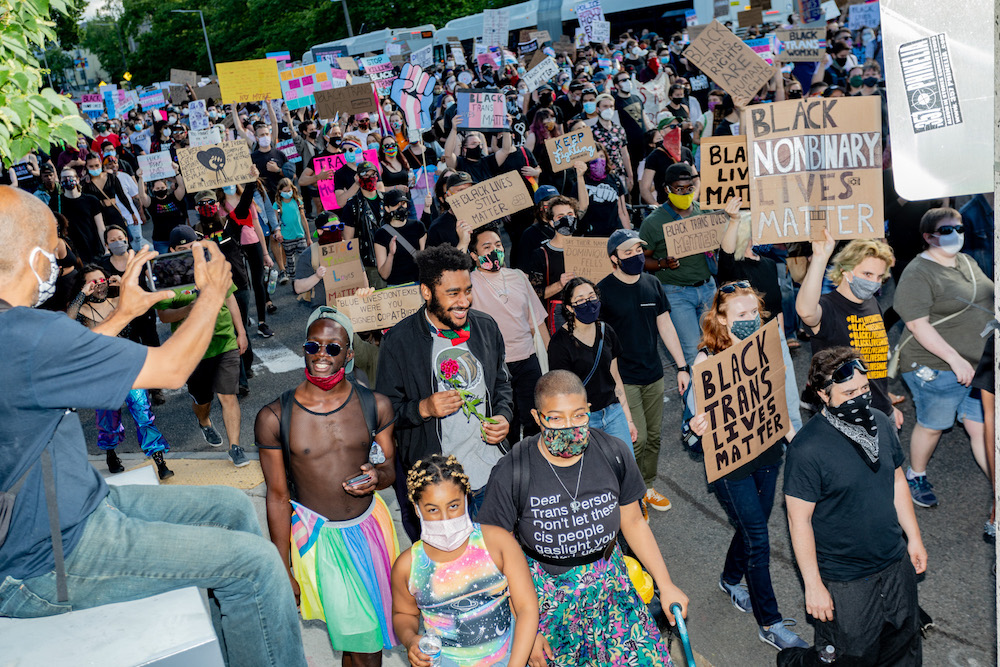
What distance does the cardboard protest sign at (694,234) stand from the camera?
7141 mm

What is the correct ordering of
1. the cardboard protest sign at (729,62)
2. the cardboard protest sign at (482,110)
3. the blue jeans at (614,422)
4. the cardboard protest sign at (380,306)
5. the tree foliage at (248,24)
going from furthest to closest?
the tree foliage at (248,24)
the cardboard protest sign at (482,110)
the cardboard protest sign at (729,62)
the cardboard protest sign at (380,306)
the blue jeans at (614,422)

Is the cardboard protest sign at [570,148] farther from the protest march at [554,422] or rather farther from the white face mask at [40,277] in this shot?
the white face mask at [40,277]

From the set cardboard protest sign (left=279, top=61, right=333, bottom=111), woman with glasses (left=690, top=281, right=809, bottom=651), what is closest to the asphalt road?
woman with glasses (left=690, top=281, right=809, bottom=651)

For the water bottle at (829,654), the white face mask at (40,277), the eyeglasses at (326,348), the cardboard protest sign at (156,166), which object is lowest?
the water bottle at (829,654)

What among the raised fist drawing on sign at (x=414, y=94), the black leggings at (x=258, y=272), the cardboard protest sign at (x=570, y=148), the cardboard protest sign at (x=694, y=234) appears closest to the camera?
the cardboard protest sign at (x=694, y=234)

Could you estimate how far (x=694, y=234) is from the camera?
723cm

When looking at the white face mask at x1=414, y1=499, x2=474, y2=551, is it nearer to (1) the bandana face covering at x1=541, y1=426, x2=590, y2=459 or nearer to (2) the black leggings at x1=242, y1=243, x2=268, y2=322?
(1) the bandana face covering at x1=541, y1=426, x2=590, y2=459

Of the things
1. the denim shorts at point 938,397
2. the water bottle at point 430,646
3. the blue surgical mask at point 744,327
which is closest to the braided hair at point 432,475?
the water bottle at point 430,646

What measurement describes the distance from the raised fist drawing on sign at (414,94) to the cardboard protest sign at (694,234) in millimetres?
6945

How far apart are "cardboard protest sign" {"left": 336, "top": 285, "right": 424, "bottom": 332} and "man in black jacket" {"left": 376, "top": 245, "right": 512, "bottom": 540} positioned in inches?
65.0

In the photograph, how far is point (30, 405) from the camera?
2.47 m

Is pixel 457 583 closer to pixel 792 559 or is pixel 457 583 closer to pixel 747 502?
pixel 747 502

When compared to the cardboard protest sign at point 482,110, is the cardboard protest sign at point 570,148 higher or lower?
lower

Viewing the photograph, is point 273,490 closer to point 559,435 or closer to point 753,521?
point 559,435
